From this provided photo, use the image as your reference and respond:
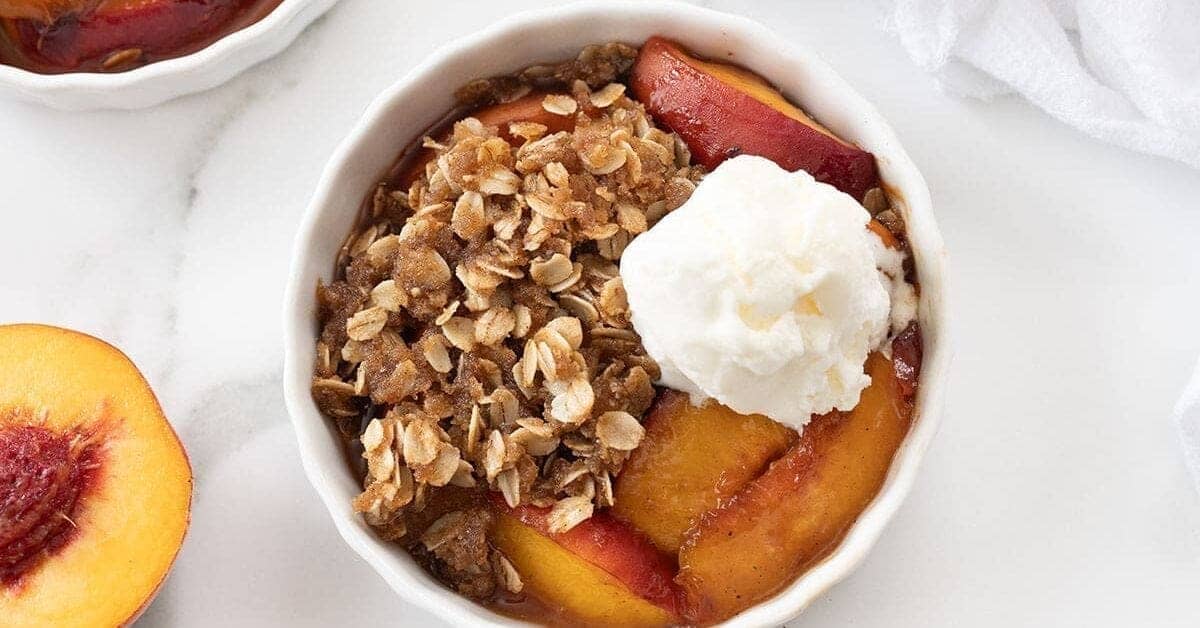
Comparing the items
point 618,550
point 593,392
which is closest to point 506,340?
point 593,392

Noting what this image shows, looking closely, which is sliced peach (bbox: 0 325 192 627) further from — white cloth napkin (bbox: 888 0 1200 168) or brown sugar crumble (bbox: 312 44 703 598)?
white cloth napkin (bbox: 888 0 1200 168)

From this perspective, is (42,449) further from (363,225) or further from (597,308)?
(597,308)

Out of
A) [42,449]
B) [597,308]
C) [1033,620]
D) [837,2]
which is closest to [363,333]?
[597,308]

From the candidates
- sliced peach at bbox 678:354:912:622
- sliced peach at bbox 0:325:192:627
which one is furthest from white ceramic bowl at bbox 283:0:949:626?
sliced peach at bbox 0:325:192:627

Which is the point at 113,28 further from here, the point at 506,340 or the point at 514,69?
the point at 506,340

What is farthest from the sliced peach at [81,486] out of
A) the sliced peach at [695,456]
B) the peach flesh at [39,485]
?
the sliced peach at [695,456]

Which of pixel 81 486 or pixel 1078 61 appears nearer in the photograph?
pixel 81 486

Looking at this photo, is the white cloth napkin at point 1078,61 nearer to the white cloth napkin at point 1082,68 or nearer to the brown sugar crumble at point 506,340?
the white cloth napkin at point 1082,68
